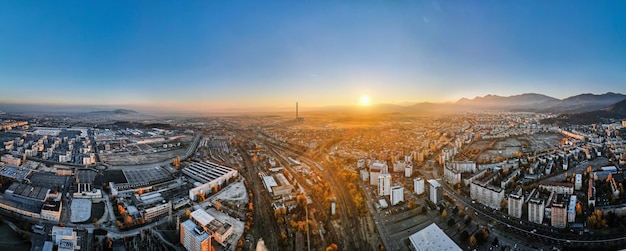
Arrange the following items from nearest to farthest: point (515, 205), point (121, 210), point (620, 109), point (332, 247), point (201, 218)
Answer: point (332, 247)
point (201, 218)
point (515, 205)
point (121, 210)
point (620, 109)

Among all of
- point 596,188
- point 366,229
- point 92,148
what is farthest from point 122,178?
point 596,188

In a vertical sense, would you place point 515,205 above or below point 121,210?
above

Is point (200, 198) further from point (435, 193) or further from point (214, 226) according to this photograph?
point (435, 193)

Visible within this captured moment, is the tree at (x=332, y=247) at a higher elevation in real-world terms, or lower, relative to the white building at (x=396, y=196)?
lower

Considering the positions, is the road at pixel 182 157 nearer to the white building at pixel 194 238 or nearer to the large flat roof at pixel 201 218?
the large flat roof at pixel 201 218

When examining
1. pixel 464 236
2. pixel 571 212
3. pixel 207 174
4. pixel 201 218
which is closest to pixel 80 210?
pixel 201 218

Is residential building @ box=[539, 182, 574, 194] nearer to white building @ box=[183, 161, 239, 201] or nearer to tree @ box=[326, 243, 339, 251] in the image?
tree @ box=[326, 243, 339, 251]

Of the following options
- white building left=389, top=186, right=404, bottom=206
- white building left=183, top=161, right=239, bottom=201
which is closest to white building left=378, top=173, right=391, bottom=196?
white building left=389, top=186, right=404, bottom=206

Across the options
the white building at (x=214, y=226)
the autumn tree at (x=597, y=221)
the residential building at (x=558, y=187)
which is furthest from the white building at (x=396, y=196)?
the white building at (x=214, y=226)
